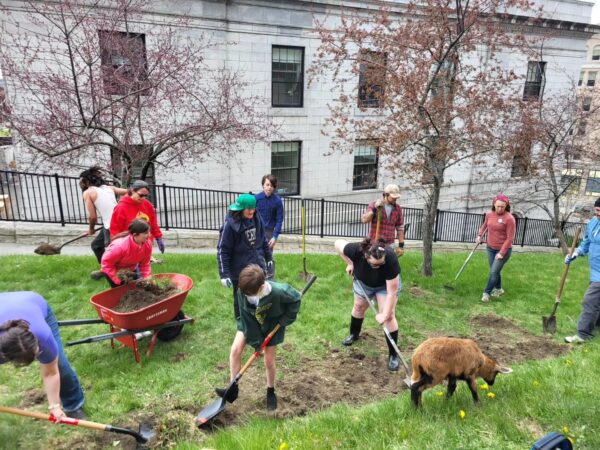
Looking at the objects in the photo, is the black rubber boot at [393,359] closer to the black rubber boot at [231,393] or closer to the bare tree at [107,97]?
the black rubber boot at [231,393]

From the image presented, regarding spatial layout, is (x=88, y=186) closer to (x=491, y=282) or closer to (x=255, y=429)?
(x=255, y=429)

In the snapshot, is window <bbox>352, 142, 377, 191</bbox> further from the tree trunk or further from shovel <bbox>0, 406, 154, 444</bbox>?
shovel <bbox>0, 406, 154, 444</bbox>

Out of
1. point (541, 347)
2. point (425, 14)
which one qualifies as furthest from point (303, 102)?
point (541, 347)

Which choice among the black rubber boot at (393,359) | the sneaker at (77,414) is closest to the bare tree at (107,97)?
the sneaker at (77,414)

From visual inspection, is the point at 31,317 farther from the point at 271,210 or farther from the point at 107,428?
the point at 271,210

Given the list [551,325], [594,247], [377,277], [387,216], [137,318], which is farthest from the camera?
[387,216]

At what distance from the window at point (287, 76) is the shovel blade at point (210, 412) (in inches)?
483

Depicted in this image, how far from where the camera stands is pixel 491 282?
7.66m

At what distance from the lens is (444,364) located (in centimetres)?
376

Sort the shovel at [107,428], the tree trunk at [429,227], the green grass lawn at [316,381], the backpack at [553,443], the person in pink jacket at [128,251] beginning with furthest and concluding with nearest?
the tree trunk at [429,227] → the person in pink jacket at [128,251] → the green grass lawn at [316,381] → the shovel at [107,428] → the backpack at [553,443]

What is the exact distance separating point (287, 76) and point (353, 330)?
11.4 m

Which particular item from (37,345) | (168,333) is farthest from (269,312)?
(168,333)

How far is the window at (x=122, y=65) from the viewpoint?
769cm

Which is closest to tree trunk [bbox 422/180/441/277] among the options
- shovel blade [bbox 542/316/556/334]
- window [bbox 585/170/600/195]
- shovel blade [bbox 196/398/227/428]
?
shovel blade [bbox 542/316/556/334]
